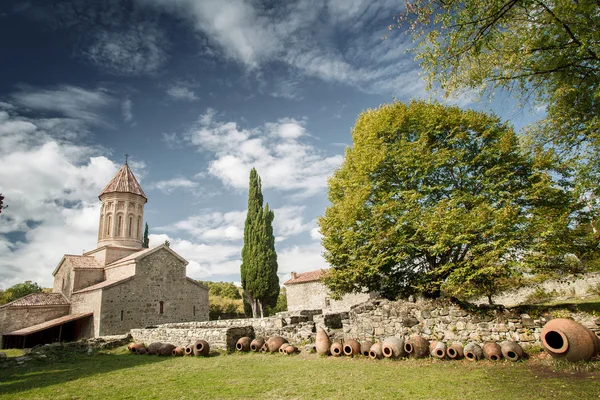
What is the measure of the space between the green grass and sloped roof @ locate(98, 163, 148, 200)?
19.3m

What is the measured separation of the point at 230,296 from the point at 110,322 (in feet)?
74.1

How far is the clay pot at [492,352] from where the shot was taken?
884cm

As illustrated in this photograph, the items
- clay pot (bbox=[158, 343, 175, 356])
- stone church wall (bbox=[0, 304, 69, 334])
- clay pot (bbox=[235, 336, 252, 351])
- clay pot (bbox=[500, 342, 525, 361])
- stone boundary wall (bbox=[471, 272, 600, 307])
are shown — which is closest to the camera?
clay pot (bbox=[500, 342, 525, 361])

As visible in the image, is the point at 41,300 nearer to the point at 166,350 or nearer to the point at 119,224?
the point at 119,224

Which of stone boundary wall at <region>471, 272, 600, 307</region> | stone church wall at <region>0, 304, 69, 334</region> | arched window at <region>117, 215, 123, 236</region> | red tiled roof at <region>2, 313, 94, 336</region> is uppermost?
arched window at <region>117, 215, 123, 236</region>

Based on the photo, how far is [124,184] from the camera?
1153 inches

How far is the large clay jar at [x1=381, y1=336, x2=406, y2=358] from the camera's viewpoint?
9.80m

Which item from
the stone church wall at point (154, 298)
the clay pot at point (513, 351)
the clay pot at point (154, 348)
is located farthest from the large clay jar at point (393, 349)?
the stone church wall at point (154, 298)

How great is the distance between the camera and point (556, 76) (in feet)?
30.7

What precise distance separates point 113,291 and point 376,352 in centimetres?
1887

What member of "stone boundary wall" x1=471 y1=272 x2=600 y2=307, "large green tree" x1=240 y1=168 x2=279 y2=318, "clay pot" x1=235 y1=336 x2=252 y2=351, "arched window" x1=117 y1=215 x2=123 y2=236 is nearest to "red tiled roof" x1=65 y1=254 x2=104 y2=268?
"arched window" x1=117 y1=215 x2=123 y2=236

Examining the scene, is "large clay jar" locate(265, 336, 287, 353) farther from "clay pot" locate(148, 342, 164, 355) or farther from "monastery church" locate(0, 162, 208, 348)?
"monastery church" locate(0, 162, 208, 348)

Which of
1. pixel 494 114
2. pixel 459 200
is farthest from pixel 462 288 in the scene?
pixel 494 114

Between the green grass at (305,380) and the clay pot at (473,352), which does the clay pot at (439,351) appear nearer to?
the green grass at (305,380)
